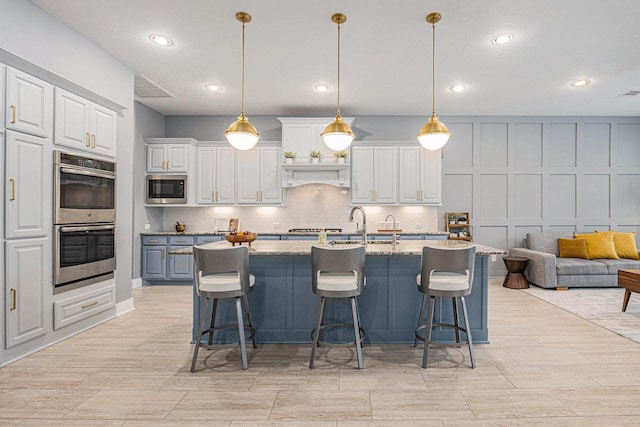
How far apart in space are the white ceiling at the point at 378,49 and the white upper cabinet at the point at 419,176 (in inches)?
32.0

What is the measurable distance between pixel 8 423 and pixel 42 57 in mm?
2836

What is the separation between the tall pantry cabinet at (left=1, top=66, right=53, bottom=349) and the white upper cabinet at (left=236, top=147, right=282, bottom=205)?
314cm

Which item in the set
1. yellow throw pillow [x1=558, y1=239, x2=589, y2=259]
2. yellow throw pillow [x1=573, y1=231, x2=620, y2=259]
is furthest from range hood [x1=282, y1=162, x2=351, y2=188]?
yellow throw pillow [x1=573, y1=231, x2=620, y2=259]

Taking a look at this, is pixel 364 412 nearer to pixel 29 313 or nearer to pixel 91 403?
pixel 91 403

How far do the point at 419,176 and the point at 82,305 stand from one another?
500cm

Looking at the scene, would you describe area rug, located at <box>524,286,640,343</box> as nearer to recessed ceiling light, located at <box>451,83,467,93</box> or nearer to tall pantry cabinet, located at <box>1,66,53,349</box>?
recessed ceiling light, located at <box>451,83,467,93</box>

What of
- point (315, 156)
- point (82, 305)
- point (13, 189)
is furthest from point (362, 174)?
point (13, 189)

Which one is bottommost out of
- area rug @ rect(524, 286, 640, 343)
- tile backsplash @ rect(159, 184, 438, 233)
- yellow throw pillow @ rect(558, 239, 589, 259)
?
area rug @ rect(524, 286, 640, 343)

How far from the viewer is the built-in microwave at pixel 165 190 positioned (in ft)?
19.5

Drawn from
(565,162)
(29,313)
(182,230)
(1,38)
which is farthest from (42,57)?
(565,162)

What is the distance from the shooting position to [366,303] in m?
3.27

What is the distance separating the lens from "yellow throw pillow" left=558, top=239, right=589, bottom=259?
226 inches

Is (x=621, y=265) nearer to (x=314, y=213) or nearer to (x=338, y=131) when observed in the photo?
(x=314, y=213)

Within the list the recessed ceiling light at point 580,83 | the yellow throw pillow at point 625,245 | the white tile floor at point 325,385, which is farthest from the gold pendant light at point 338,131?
the yellow throw pillow at point 625,245
